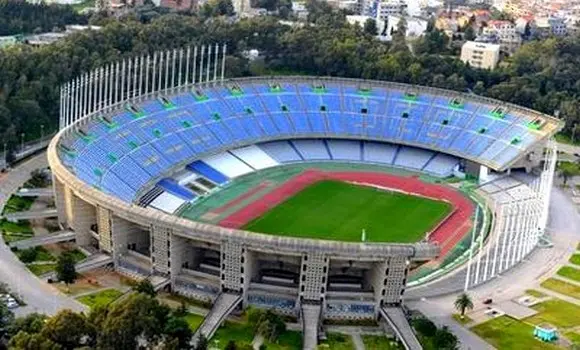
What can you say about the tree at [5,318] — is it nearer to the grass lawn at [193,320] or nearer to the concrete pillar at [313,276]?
the grass lawn at [193,320]

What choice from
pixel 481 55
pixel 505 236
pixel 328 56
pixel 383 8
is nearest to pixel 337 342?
pixel 505 236

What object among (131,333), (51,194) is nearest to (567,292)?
(131,333)

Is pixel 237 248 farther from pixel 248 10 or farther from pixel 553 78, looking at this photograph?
pixel 248 10

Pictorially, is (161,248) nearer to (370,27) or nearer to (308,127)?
(308,127)

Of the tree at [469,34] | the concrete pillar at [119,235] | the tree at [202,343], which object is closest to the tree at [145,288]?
the concrete pillar at [119,235]

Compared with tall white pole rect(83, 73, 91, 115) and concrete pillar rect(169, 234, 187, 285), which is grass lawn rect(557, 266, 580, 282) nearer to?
concrete pillar rect(169, 234, 187, 285)

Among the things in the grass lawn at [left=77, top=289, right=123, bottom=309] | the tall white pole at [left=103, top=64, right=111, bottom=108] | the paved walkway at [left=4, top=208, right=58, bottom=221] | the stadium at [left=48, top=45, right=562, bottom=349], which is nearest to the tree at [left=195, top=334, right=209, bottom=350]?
the stadium at [left=48, top=45, right=562, bottom=349]
